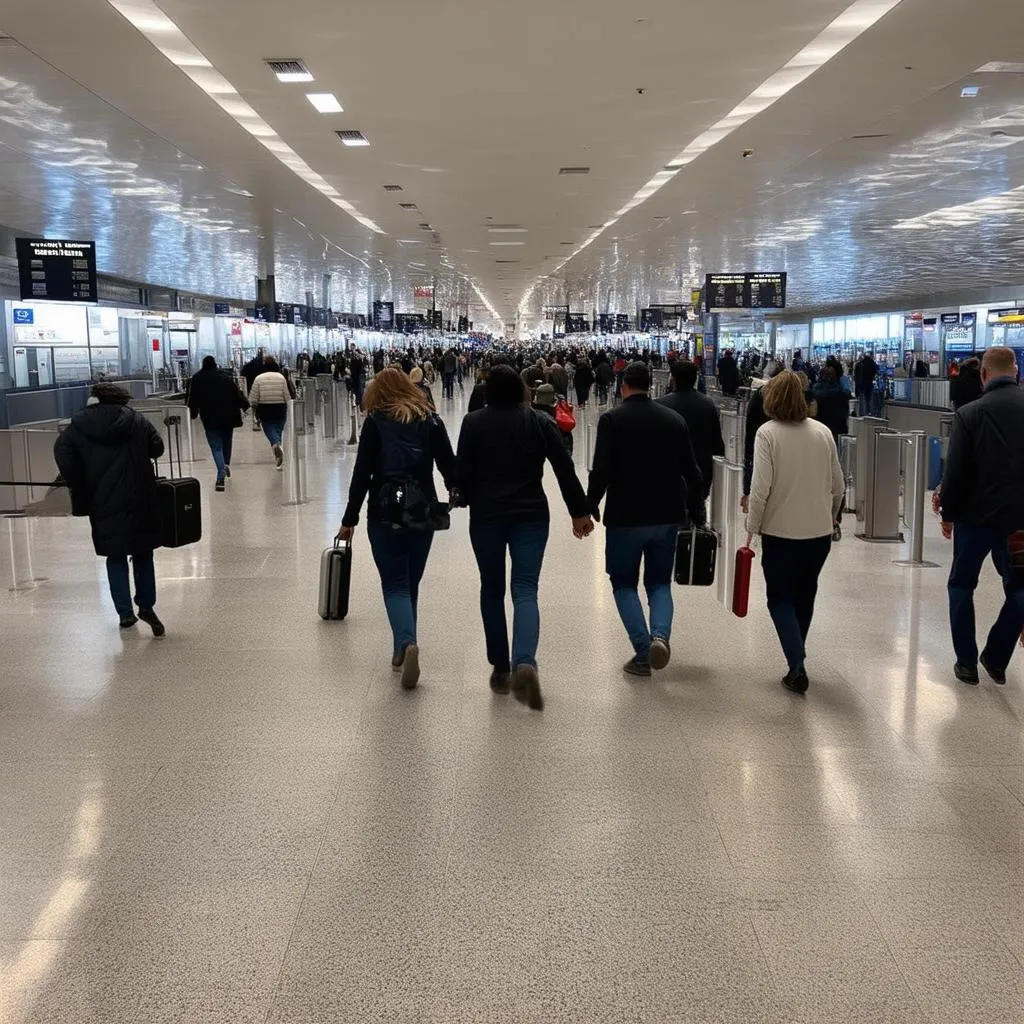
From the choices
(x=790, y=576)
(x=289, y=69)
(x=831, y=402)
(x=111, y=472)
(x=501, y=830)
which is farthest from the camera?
(x=831, y=402)

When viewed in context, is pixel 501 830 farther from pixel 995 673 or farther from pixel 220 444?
pixel 220 444

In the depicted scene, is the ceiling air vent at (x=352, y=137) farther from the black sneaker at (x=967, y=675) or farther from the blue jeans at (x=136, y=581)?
the black sneaker at (x=967, y=675)

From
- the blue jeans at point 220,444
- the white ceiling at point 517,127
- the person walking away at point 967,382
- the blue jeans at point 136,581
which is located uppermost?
the white ceiling at point 517,127

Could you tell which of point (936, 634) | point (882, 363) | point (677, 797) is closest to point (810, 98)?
point (936, 634)

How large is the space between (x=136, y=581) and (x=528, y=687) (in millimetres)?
3086

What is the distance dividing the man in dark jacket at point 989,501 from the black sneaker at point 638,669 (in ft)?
5.51

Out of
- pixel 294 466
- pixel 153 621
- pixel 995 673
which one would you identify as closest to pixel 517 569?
pixel 995 673

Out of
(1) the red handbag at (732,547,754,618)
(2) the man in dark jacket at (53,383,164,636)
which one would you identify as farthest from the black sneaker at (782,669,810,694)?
(2) the man in dark jacket at (53,383,164,636)

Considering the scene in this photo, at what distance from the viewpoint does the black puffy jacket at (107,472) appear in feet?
21.9

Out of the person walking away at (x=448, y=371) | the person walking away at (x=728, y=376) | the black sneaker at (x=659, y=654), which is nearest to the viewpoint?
the black sneaker at (x=659, y=654)

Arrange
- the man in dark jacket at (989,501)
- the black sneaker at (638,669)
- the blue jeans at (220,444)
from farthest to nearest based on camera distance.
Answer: the blue jeans at (220,444)
the black sneaker at (638,669)
the man in dark jacket at (989,501)

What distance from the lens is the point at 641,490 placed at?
5703 millimetres

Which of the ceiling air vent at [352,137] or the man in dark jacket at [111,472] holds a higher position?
the ceiling air vent at [352,137]

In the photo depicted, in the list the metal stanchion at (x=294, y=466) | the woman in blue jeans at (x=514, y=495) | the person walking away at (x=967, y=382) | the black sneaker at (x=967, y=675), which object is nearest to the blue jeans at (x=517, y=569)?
the woman in blue jeans at (x=514, y=495)
